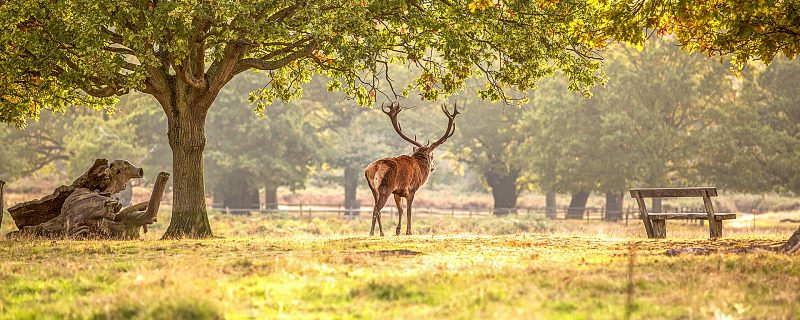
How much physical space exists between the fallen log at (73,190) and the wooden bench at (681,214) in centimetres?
1154

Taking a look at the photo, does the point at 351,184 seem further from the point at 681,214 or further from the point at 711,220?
the point at 711,220

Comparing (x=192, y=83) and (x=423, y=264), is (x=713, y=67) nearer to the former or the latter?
(x=192, y=83)

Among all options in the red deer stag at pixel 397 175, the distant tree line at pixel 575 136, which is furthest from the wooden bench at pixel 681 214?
the distant tree line at pixel 575 136

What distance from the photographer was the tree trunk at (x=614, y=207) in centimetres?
4522

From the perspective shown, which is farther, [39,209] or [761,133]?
[761,133]

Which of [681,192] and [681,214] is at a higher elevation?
[681,192]

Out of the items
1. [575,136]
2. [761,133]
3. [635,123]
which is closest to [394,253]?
[761,133]

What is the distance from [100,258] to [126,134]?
33.1 m

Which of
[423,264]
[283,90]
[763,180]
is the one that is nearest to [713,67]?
[763,180]

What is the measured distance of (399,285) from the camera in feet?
28.0

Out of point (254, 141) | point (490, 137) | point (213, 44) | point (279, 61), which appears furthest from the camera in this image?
point (490, 137)

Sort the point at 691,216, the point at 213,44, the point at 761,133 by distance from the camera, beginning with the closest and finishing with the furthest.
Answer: the point at 213,44, the point at 691,216, the point at 761,133

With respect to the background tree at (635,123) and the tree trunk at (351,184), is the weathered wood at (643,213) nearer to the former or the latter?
the background tree at (635,123)

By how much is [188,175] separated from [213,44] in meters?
3.04
